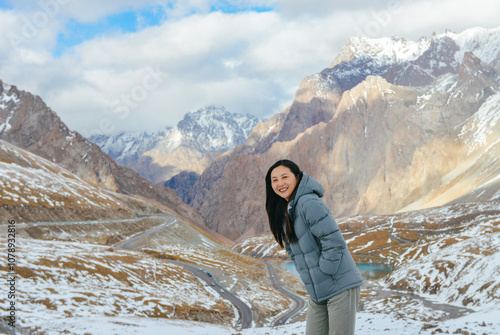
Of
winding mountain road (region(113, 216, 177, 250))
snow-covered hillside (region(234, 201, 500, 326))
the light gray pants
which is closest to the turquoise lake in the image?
snow-covered hillside (region(234, 201, 500, 326))

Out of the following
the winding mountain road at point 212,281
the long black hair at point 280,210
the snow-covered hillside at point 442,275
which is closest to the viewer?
the long black hair at point 280,210

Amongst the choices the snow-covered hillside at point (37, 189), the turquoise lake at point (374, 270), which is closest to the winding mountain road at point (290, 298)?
the turquoise lake at point (374, 270)

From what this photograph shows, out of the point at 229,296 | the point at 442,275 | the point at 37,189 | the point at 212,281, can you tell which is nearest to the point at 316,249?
the point at 229,296

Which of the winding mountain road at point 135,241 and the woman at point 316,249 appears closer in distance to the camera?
the woman at point 316,249

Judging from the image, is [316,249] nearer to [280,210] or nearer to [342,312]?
[280,210]

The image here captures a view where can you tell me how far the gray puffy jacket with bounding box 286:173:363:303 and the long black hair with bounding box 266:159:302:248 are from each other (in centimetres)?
14

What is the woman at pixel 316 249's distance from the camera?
7.70 metres

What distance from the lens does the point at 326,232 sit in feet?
25.1

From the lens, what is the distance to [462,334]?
1877cm

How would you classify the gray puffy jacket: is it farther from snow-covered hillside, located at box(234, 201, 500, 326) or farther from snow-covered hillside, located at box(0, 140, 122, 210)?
snow-covered hillside, located at box(0, 140, 122, 210)

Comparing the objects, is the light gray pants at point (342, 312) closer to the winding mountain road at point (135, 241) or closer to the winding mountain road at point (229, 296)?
the winding mountain road at point (229, 296)

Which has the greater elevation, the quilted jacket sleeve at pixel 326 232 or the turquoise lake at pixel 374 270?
the quilted jacket sleeve at pixel 326 232

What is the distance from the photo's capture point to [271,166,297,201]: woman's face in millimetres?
8320

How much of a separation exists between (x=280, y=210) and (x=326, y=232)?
1248mm
